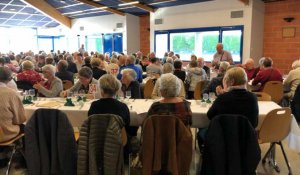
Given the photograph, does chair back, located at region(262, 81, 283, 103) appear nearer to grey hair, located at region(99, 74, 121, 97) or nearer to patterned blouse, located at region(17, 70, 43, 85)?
grey hair, located at region(99, 74, 121, 97)

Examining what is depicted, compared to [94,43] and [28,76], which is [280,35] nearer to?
[28,76]

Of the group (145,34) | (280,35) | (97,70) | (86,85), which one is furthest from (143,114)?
(145,34)

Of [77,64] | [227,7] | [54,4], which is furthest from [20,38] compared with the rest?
[227,7]

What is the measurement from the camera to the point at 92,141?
7.53 feet

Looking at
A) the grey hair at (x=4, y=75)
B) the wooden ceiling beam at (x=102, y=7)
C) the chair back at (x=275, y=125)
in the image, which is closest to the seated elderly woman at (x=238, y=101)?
the chair back at (x=275, y=125)

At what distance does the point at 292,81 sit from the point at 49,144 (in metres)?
4.36

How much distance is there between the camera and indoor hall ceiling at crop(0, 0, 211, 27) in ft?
32.9

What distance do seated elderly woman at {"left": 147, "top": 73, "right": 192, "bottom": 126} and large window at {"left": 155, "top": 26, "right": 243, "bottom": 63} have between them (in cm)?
585

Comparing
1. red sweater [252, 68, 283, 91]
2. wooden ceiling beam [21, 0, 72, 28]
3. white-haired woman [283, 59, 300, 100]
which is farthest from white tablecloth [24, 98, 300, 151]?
wooden ceiling beam [21, 0, 72, 28]

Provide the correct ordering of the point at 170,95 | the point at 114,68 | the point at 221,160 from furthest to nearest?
the point at 114,68, the point at 170,95, the point at 221,160

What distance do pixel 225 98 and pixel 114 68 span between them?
358cm

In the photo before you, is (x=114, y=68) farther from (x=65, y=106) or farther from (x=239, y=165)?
(x=239, y=165)

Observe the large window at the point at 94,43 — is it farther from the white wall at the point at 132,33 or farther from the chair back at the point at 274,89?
the chair back at the point at 274,89

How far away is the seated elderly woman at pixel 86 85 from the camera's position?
3730 mm
